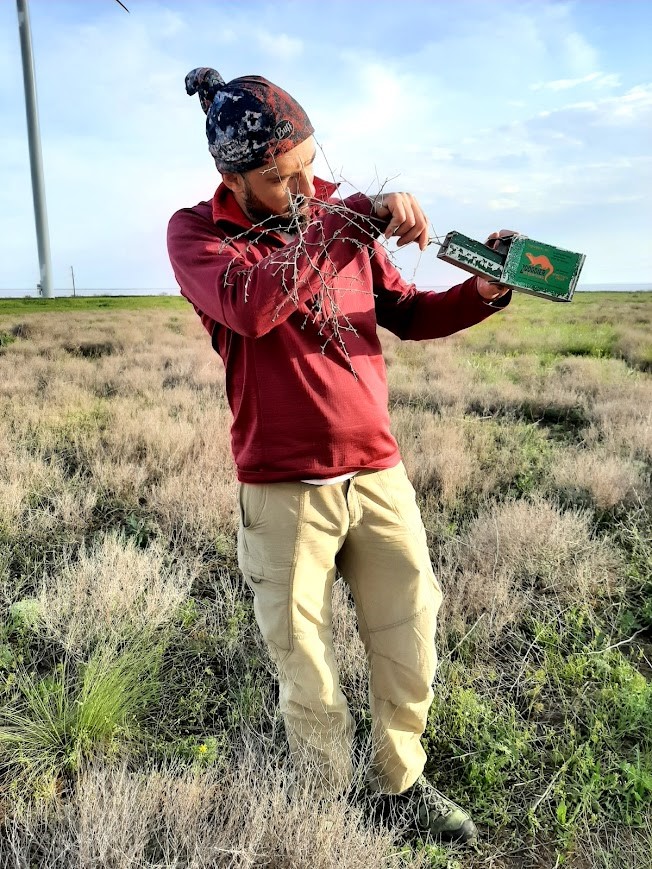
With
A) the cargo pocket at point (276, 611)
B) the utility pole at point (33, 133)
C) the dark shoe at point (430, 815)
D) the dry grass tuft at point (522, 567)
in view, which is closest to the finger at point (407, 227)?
the cargo pocket at point (276, 611)

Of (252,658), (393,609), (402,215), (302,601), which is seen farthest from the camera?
(252,658)

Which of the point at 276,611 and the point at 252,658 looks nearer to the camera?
the point at 276,611

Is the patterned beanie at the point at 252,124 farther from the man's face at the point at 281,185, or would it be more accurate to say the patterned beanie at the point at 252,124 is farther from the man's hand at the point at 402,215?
the man's hand at the point at 402,215

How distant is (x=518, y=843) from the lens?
1.89 metres

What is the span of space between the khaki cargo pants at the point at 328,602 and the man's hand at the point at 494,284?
55cm

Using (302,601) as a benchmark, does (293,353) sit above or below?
above

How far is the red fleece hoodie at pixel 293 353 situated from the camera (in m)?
1.42

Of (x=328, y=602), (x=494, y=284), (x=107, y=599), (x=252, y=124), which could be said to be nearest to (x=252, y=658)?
(x=107, y=599)

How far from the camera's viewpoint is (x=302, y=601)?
164 centimetres

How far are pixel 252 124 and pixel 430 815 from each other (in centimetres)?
198

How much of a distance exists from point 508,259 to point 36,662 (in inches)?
95.0

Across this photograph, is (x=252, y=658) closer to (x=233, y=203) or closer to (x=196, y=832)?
(x=196, y=832)

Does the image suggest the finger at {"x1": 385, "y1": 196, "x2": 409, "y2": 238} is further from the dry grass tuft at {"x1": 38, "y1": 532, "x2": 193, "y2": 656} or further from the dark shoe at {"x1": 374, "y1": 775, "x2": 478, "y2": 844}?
the dry grass tuft at {"x1": 38, "y1": 532, "x2": 193, "y2": 656}

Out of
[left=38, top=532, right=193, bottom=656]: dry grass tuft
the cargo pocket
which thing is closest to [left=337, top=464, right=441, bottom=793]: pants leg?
the cargo pocket
